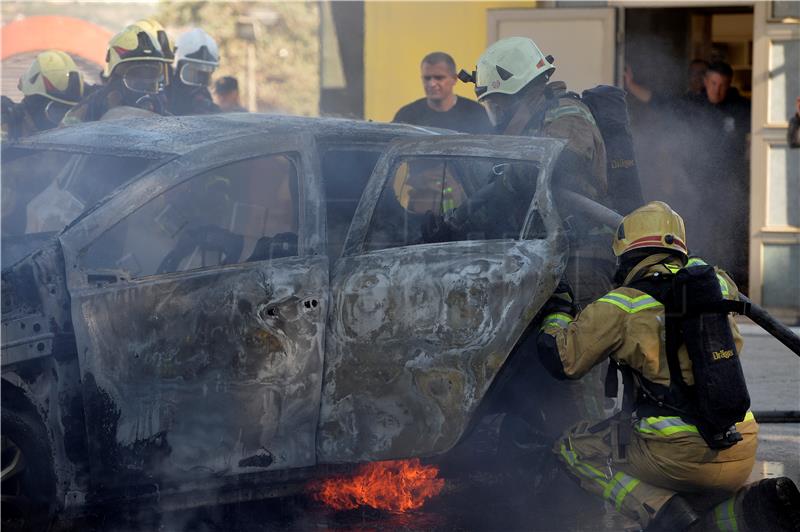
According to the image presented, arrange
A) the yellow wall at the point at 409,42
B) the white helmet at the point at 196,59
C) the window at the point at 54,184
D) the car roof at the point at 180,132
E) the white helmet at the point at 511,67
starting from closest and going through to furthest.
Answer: the car roof at the point at 180,132, the window at the point at 54,184, the white helmet at the point at 511,67, the white helmet at the point at 196,59, the yellow wall at the point at 409,42

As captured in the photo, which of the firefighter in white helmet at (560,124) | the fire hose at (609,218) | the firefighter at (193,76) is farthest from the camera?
the firefighter at (193,76)

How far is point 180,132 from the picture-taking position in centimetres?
474

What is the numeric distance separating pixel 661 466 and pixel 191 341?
1705 millimetres

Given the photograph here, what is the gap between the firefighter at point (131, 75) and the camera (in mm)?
7195

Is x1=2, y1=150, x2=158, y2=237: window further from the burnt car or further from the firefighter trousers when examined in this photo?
the firefighter trousers

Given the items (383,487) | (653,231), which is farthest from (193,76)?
(653,231)

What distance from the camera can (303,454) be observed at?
4.37m

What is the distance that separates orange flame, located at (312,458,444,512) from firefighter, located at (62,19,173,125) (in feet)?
10.2

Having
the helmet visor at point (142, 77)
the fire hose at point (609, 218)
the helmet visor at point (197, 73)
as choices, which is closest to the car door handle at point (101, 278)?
the fire hose at point (609, 218)

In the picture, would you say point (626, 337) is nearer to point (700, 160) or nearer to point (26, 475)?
point (26, 475)

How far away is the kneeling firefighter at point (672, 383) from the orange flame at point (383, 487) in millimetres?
811

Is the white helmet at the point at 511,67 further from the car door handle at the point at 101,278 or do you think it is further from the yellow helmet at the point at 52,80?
the yellow helmet at the point at 52,80

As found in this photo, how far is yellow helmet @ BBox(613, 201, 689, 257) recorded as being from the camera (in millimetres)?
4184

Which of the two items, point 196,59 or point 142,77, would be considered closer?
point 142,77
